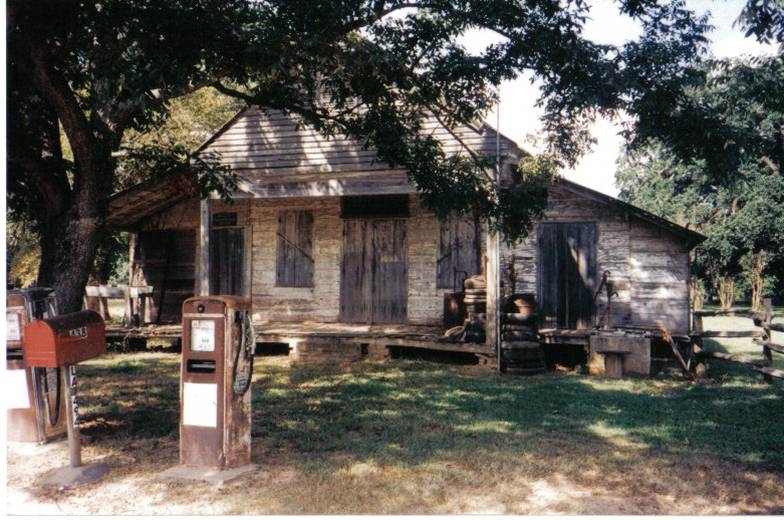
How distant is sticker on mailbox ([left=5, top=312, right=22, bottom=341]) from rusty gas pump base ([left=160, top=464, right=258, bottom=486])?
6.89 feet

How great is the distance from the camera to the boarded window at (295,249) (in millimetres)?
14008

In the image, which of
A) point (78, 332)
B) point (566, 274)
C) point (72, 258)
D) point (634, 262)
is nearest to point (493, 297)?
point (566, 274)

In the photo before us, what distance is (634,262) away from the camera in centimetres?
1267

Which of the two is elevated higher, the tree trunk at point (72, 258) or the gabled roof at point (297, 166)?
the gabled roof at point (297, 166)

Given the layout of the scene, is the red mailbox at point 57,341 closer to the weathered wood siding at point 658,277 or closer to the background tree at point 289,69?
the background tree at point 289,69

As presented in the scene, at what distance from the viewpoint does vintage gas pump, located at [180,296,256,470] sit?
198 inches

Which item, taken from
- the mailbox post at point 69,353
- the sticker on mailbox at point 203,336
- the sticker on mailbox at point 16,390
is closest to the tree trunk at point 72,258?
the sticker on mailbox at point 16,390

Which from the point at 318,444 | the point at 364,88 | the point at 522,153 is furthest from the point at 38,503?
the point at 522,153

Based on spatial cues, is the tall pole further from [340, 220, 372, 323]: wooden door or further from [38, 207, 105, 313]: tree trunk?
[38, 207, 105, 313]: tree trunk

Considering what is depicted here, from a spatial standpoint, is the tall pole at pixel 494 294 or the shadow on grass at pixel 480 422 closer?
the shadow on grass at pixel 480 422

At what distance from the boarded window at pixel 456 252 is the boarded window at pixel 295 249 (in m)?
2.96

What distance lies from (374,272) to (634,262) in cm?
537

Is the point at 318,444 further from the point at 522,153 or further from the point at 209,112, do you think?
the point at 209,112

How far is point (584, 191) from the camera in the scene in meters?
12.5
